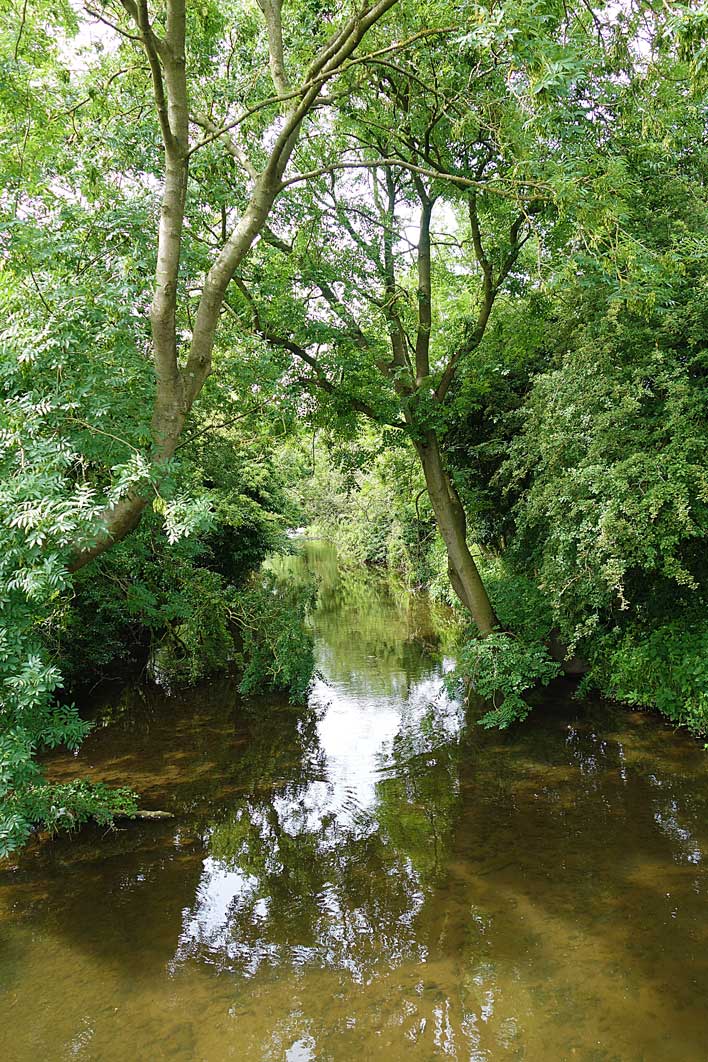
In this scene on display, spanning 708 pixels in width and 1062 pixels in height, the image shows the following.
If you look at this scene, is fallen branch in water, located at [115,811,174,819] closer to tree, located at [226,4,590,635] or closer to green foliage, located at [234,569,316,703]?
green foliage, located at [234,569,316,703]

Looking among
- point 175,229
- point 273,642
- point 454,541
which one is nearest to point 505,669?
point 454,541

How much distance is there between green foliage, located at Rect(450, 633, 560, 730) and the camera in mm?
9008

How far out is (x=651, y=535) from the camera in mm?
7074

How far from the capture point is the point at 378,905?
529 centimetres

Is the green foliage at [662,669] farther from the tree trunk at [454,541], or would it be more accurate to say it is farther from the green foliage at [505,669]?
the tree trunk at [454,541]

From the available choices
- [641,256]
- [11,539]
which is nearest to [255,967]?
[11,539]

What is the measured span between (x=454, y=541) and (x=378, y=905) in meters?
6.38

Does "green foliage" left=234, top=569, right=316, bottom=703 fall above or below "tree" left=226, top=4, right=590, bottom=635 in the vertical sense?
below

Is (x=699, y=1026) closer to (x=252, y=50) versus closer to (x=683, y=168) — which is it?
(x=683, y=168)

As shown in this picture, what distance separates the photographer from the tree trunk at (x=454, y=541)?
34.4ft

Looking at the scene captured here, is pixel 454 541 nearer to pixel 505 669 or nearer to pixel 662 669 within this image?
pixel 505 669

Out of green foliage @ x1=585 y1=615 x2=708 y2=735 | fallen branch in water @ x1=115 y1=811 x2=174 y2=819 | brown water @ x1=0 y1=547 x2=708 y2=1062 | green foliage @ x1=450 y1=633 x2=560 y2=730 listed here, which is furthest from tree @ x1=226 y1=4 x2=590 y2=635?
fallen branch in water @ x1=115 y1=811 x2=174 y2=819

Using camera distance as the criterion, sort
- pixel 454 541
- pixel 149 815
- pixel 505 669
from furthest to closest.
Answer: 1. pixel 454 541
2. pixel 505 669
3. pixel 149 815

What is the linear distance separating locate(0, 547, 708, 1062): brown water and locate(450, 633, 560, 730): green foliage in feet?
1.32
